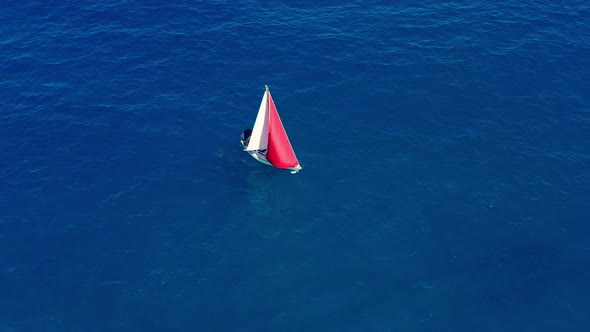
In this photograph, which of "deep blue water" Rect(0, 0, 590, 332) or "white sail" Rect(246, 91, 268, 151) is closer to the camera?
"deep blue water" Rect(0, 0, 590, 332)

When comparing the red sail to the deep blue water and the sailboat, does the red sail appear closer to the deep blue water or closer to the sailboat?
the sailboat

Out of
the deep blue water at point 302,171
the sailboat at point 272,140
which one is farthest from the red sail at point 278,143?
the deep blue water at point 302,171

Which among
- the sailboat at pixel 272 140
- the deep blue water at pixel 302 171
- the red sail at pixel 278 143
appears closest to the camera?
the deep blue water at pixel 302 171

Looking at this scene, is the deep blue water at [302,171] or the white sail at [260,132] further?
the white sail at [260,132]

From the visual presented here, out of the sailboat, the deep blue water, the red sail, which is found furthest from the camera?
the red sail

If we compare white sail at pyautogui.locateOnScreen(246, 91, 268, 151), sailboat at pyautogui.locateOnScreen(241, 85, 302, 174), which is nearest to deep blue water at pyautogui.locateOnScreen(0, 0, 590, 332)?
sailboat at pyautogui.locateOnScreen(241, 85, 302, 174)

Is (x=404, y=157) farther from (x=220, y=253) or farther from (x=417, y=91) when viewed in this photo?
(x=220, y=253)

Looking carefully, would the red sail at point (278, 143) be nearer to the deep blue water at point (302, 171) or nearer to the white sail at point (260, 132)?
the white sail at point (260, 132)

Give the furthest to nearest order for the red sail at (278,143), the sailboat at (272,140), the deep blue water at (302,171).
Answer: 1. the red sail at (278,143)
2. the sailboat at (272,140)
3. the deep blue water at (302,171)

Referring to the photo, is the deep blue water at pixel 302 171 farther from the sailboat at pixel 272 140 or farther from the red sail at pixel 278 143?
the red sail at pixel 278 143

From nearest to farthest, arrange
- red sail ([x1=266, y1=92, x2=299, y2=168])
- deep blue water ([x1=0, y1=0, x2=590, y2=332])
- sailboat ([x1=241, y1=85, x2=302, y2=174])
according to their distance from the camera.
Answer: deep blue water ([x1=0, y1=0, x2=590, y2=332]), sailboat ([x1=241, y1=85, x2=302, y2=174]), red sail ([x1=266, y1=92, x2=299, y2=168])
